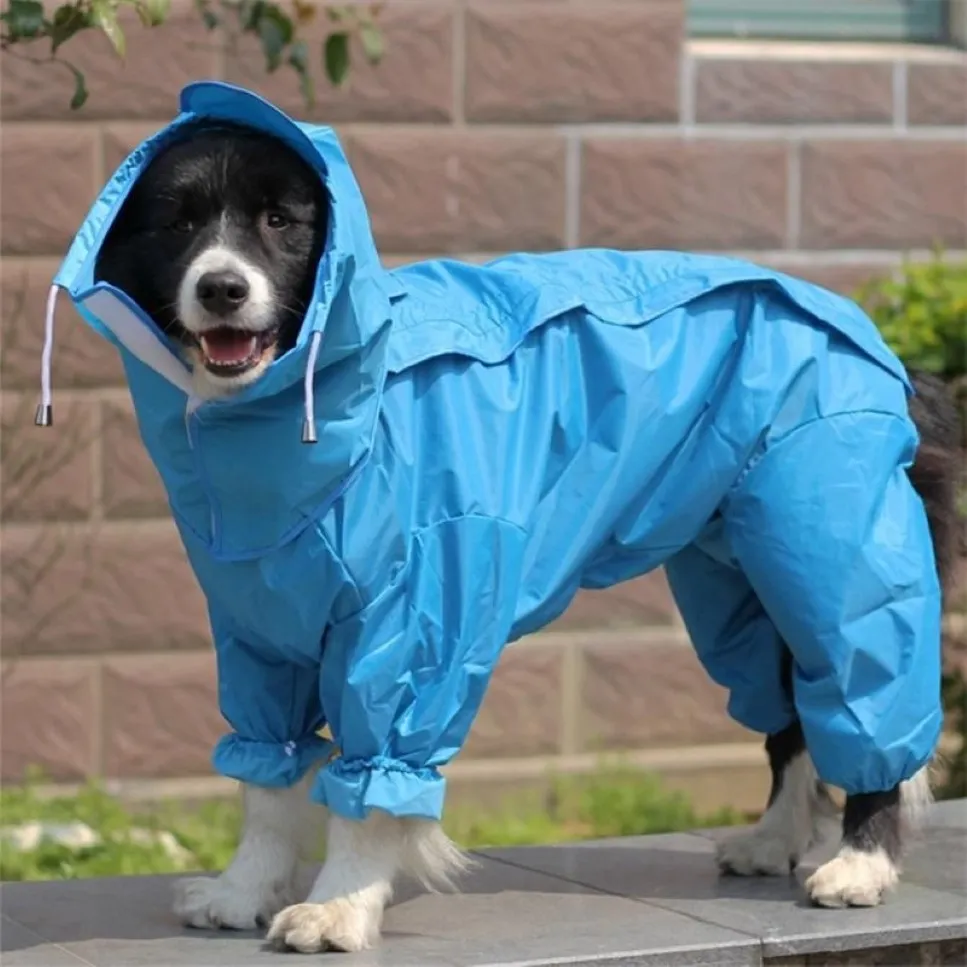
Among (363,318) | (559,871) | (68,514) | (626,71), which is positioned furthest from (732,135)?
(363,318)

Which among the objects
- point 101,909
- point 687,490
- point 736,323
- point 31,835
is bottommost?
point 31,835

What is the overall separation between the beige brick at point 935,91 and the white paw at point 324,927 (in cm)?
385

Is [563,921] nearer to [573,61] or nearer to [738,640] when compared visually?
[738,640]

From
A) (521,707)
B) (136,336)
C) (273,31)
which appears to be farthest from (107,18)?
(521,707)

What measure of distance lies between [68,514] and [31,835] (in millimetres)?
971

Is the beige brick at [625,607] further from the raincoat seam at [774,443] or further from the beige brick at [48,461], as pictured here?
the raincoat seam at [774,443]

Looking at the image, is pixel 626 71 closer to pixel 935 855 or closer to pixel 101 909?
pixel 935 855

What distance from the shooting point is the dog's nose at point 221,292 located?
12.3 ft

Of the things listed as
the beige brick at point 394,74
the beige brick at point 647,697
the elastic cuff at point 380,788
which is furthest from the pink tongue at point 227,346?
the beige brick at point 647,697

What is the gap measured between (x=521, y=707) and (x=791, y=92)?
2057 millimetres

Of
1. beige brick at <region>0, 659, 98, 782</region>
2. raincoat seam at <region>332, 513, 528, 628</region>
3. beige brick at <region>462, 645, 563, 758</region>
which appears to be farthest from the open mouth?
beige brick at <region>462, 645, 563, 758</region>

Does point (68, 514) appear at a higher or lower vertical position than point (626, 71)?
lower

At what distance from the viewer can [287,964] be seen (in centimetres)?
396

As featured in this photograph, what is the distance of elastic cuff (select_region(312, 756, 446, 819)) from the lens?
13.0 ft
